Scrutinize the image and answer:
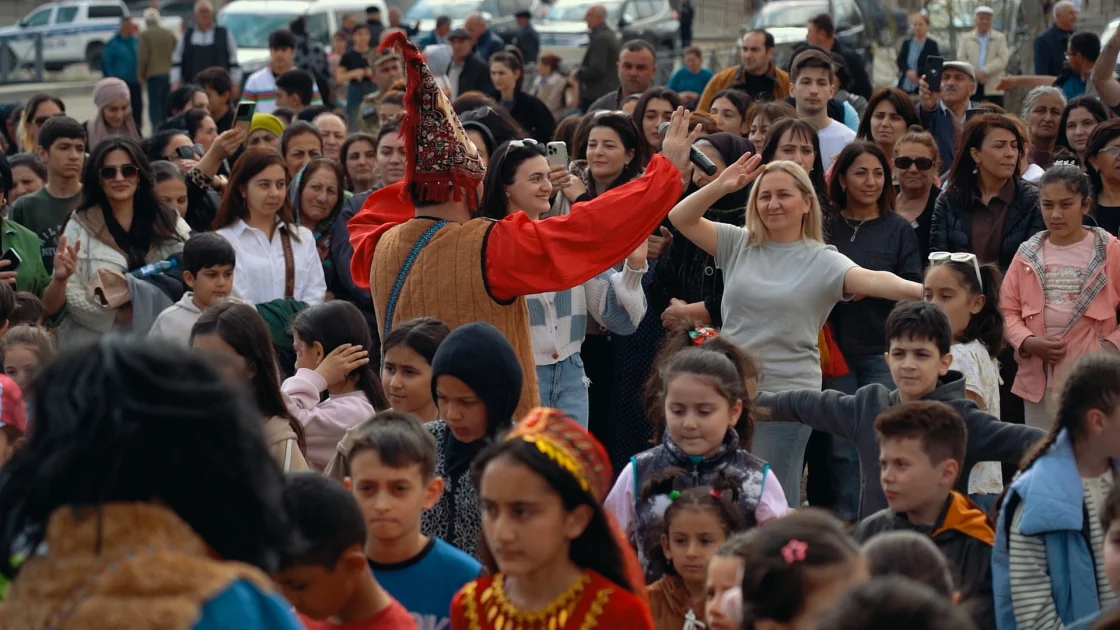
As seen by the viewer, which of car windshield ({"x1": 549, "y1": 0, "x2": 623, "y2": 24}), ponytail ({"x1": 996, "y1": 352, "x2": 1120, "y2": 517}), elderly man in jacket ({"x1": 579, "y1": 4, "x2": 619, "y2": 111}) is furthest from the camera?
car windshield ({"x1": 549, "y1": 0, "x2": 623, "y2": 24})

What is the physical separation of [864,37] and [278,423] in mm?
17247

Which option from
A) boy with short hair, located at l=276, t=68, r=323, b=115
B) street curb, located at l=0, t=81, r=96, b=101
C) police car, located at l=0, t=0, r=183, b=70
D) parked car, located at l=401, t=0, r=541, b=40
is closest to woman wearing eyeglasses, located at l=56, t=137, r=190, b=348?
boy with short hair, located at l=276, t=68, r=323, b=115

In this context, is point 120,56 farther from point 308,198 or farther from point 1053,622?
point 1053,622

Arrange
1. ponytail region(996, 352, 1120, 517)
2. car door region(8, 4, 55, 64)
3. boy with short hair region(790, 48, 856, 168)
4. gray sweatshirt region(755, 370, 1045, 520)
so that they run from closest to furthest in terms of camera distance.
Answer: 1. ponytail region(996, 352, 1120, 517)
2. gray sweatshirt region(755, 370, 1045, 520)
3. boy with short hair region(790, 48, 856, 168)
4. car door region(8, 4, 55, 64)

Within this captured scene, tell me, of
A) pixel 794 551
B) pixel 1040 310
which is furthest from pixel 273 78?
pixel 794 551

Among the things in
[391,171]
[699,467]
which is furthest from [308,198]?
[699,467]

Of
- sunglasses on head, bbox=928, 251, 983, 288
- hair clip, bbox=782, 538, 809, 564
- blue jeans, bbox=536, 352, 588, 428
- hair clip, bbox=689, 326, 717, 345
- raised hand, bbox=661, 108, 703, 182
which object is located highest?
raised hand, bbox=661, 108, 703, 182

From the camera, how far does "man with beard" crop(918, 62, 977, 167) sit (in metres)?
9.38

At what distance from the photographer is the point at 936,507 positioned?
165 inches

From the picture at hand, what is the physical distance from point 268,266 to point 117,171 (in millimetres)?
1037

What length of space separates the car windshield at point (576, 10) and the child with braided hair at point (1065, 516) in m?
20.3

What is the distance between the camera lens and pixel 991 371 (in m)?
5.79

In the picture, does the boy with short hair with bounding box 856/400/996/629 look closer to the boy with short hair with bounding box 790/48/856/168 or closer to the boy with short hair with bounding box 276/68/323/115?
the boy with short hair with bounding box 790/48/856/168

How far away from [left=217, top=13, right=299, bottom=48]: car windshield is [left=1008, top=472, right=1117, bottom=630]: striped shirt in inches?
790
